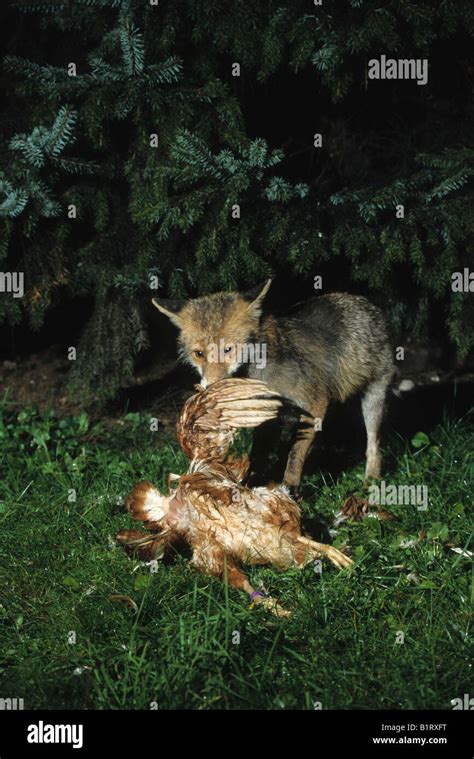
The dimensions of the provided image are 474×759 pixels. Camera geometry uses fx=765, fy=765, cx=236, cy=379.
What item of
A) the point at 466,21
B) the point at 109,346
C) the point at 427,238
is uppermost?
the point at 466,21

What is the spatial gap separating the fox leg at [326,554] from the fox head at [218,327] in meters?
1.62

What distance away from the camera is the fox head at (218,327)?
18.1ft

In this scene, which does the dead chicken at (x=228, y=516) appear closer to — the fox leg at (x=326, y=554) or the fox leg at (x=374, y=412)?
the fox leg at (x=326, y=554)

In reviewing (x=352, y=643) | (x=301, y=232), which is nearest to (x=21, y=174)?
(x=301, y=232)

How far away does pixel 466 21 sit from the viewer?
17.2 feet

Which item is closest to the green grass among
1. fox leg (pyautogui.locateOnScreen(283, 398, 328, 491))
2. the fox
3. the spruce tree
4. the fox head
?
fox leg (pyautogui.locateOnScreen(283, 398, 328, 491))

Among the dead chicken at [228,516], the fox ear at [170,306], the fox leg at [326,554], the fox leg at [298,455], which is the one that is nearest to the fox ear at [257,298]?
the fox ear at [170,306]

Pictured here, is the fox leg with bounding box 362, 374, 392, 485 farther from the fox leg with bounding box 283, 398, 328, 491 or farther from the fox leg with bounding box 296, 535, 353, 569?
the fox leg with bounding box 296, 535, 353, 569

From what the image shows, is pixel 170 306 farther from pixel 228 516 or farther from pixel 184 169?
pixel 228 516

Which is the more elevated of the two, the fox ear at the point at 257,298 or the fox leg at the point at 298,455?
the fox ear at the point at 257,298

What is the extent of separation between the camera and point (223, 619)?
3863mm
